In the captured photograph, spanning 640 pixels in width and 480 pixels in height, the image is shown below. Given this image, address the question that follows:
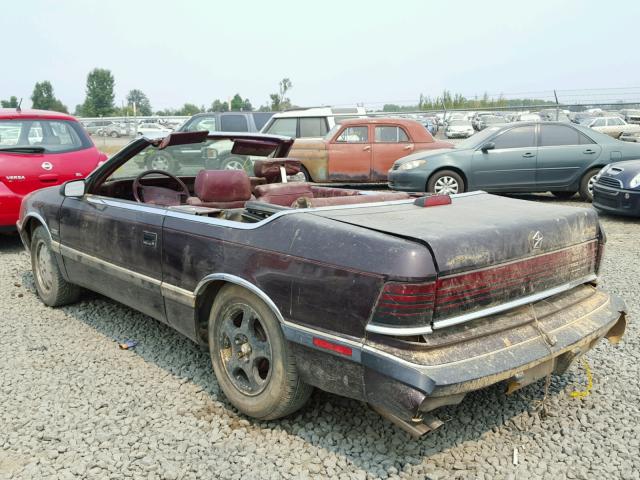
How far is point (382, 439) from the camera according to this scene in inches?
110

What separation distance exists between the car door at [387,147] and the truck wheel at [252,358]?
9.20 meters

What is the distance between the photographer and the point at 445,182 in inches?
407

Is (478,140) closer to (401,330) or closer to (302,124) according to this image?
(302,124)

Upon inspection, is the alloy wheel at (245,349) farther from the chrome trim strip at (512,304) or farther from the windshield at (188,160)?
the windshield at (188,160)

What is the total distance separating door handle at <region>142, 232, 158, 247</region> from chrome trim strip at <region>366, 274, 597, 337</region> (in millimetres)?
1654

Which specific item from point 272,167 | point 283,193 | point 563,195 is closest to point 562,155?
point 563,195

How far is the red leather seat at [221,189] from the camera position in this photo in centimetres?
375

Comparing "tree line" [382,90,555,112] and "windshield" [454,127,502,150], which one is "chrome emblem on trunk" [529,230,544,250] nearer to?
"windshield" [454,127,502,150]

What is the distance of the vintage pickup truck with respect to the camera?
1187cm

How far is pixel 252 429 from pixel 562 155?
8987 millimetres

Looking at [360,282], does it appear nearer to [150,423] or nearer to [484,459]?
[484,459]

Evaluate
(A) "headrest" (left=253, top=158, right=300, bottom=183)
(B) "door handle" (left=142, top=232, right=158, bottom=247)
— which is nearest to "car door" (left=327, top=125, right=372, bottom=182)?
(A) "headrest" (left=253, top=158, right=300, bottom=183)

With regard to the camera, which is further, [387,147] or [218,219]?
[387,147]

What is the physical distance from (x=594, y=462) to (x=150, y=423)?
220 cm
